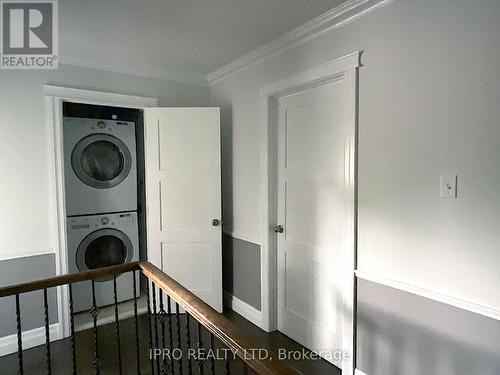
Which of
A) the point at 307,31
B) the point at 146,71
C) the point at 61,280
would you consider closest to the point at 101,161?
the point at 146,71

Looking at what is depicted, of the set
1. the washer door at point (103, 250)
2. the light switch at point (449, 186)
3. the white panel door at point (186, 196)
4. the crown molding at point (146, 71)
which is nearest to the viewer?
the light switch at point (449, 186)

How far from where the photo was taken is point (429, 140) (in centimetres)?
154

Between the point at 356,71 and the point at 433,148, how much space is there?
0.66 metres

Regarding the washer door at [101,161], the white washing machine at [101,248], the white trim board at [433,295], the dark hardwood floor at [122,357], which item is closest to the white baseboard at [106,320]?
the dark hardwood floor at [122,357]

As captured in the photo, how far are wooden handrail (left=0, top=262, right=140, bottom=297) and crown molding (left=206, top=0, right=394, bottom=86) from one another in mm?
1858

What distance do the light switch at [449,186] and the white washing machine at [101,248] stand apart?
282cm

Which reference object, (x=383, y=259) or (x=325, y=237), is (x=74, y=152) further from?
(x=383, y=259)

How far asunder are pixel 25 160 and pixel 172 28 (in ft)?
5.10

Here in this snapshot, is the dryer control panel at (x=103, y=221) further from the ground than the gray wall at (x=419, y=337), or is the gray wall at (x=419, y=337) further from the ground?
the dryer control panel at (x=103, y=221)

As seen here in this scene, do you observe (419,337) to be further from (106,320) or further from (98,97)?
(98,97)

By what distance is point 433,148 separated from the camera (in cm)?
152

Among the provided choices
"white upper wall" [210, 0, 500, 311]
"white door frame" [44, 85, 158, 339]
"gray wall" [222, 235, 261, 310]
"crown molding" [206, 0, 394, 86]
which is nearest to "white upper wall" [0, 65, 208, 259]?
"white door frame" [44, 85, 158, 339]

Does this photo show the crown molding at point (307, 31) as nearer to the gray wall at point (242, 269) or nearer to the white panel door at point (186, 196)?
the white panel door at point (186, 196)

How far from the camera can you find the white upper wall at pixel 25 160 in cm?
238
